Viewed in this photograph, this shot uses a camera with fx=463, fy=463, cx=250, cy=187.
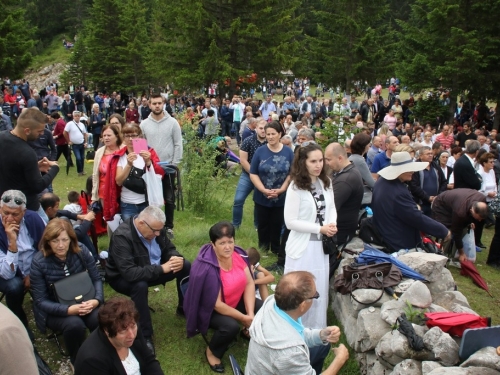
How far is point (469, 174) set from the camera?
7.96m

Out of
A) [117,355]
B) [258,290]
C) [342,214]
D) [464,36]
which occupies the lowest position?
[258,290]

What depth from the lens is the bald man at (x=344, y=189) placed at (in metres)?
5.06

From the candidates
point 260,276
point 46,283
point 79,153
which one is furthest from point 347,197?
point 79,153

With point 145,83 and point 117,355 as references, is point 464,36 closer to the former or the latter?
point 117,355

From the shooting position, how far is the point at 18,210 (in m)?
4.41

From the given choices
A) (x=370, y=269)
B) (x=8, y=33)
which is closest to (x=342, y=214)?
(x=370, y=269)

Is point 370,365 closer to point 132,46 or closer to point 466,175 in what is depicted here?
point 466,175

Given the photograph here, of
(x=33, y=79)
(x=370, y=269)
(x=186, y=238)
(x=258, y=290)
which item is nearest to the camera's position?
(x=370, y=269)

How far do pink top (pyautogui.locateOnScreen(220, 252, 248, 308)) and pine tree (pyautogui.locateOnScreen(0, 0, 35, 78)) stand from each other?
75.8 feet

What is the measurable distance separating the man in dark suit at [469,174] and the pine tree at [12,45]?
73.6 ft

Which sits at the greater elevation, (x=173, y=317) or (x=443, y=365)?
(x=443, y=365)

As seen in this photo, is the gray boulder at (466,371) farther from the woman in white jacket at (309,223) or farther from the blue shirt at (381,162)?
the blue shirt at (381,162)

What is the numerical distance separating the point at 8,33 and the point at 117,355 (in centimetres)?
2500

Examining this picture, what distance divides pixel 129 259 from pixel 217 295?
917 mm
